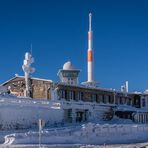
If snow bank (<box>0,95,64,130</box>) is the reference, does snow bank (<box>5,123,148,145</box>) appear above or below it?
below

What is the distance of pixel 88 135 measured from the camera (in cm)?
4125

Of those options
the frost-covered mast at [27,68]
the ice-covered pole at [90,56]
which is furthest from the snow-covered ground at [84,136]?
the ice-covered pole at [90,56]

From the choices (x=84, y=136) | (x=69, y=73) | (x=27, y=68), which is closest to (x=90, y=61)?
(x=69, y=73)

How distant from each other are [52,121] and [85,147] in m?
12.5

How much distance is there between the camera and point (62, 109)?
161 feet

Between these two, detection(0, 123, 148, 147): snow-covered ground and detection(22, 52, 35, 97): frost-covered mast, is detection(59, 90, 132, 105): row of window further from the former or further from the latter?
detection(0, 123, 148, 147): snow-covered ground

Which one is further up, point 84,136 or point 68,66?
point 68,66

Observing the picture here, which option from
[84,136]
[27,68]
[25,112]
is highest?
[27,68]

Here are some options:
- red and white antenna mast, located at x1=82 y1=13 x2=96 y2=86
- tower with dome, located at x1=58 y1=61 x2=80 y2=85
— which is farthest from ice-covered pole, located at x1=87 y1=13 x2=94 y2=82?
tower with dome, located at x1=58 y1=61 x2=80 y2=85

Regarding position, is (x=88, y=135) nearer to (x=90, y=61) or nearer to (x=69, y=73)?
(x=69, y=73)

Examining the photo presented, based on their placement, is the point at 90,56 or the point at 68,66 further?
the point at 90,56

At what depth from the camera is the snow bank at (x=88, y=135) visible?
3547 cm

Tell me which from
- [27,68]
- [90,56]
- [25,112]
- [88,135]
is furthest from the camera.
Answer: [90,56]

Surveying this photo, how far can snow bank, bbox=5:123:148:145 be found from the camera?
35.5 metres
